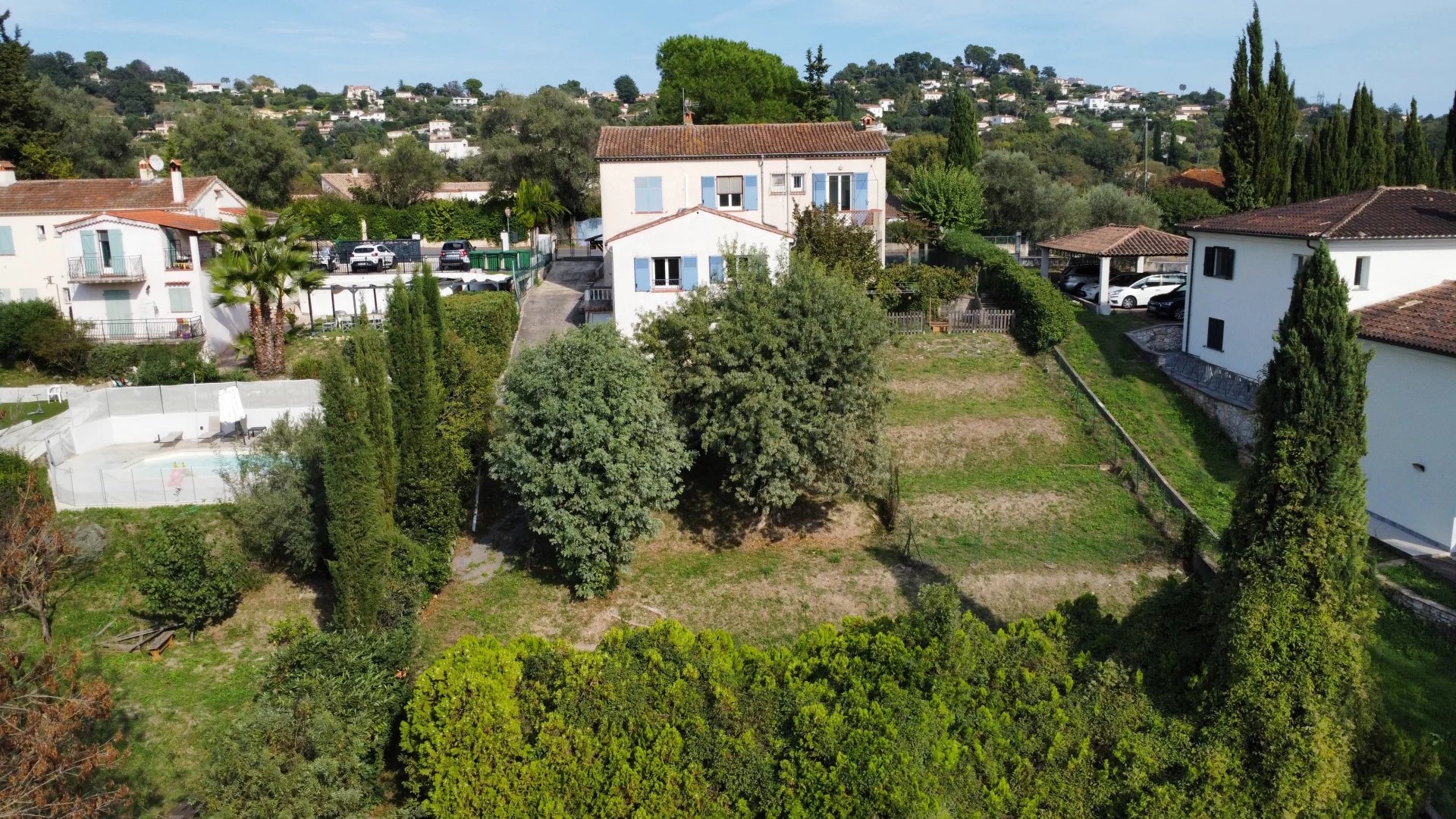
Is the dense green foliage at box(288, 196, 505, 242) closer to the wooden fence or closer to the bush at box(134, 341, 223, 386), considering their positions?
the bush at box(134, 341, 223, 386)

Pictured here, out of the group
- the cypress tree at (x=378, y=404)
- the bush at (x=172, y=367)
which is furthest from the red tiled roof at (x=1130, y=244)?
the bush at (x=172, y=367)

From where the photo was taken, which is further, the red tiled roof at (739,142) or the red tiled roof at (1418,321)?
the red tiled roof at (739,142)

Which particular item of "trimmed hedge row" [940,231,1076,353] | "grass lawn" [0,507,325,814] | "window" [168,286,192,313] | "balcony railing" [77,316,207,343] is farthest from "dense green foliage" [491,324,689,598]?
"window" [168,286,192,313]

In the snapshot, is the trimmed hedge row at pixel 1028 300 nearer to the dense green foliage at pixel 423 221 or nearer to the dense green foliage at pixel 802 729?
the dense green foliage at pixel 802 729

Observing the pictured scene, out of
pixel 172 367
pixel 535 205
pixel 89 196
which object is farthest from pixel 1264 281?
pixel 89 196

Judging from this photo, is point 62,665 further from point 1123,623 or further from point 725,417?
point 1123,623

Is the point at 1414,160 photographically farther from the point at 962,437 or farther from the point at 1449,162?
the point at 962,437
